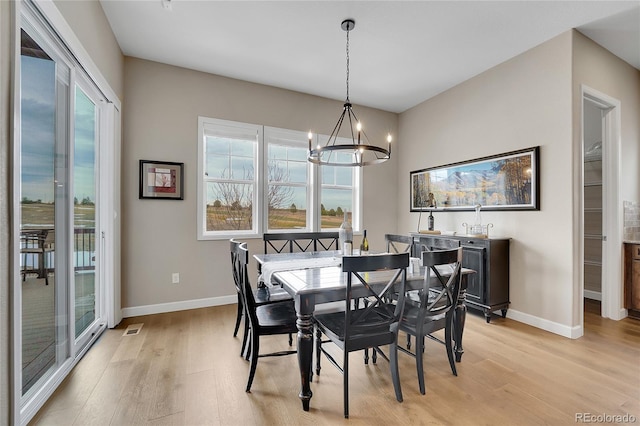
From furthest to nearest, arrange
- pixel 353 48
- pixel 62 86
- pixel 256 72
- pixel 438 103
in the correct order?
pixel 438 103 → pixel 256 72 → pixel 353 48 → pixel 62 86

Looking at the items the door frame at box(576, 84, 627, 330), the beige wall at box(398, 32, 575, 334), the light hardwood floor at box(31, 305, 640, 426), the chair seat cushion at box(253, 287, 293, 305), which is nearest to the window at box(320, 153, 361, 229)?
the beige wall at box(398, 32, 575, 334)

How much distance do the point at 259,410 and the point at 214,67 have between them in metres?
3.70

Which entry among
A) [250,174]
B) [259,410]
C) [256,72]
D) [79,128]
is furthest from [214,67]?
[259,410]

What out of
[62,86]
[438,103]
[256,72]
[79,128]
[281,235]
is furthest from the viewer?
[438,103]

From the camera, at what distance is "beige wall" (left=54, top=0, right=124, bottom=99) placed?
79.4 inches

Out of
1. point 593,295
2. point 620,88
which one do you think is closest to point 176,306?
point 593,295

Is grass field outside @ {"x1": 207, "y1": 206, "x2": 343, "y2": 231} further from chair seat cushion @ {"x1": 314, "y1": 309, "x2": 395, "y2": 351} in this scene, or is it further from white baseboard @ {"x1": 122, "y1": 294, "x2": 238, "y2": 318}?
chair seat cushion @ {"x1": 314, "y1": 309, "x2": 395, "y2": 351}

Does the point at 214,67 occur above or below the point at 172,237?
above

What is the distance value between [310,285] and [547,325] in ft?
9.17

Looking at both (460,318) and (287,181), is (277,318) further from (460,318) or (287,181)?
(287,181)

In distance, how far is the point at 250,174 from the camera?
411cm

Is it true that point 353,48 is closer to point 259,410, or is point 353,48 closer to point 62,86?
point 62,86

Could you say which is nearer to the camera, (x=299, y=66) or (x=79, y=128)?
(x=79, y=128)

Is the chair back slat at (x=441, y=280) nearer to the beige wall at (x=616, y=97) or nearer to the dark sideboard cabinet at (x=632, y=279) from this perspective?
the beige wall at (x=616, y=97)
